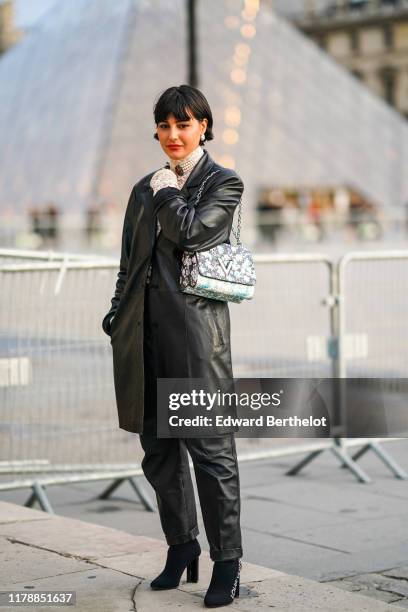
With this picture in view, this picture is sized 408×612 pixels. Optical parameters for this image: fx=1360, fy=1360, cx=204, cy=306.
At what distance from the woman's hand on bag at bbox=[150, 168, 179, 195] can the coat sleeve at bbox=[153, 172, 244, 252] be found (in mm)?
31

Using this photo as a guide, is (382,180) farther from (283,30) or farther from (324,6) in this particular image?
(324,6)

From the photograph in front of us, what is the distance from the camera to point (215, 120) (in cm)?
5191

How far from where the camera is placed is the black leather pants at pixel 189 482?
14.5 feet

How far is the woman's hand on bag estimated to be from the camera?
446 centimetres

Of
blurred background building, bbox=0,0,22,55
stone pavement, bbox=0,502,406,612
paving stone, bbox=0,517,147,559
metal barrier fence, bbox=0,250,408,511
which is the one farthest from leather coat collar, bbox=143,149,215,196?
blurred background building, bbox=0,0,22,55

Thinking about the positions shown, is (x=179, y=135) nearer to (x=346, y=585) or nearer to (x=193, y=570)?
(x=193, y=570)

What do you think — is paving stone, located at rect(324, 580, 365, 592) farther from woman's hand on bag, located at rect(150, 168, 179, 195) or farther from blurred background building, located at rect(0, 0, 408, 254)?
blurred background building, located at rect(0, 0, 408, 254)

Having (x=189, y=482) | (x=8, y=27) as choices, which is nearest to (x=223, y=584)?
(x=189, y=482)

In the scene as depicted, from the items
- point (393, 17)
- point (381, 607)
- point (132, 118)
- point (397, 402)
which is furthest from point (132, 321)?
point (393, 17)

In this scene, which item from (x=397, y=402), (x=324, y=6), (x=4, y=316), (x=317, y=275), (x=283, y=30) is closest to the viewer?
(x=4, y=316)

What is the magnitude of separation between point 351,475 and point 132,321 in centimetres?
374

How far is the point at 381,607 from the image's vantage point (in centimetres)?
443

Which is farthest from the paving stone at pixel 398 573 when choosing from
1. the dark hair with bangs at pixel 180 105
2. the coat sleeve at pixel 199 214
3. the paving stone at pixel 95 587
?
the dark hair with bangs at pixel 180 105

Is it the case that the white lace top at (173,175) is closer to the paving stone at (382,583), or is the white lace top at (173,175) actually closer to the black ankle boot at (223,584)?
the black ankle boot at (223,584)
